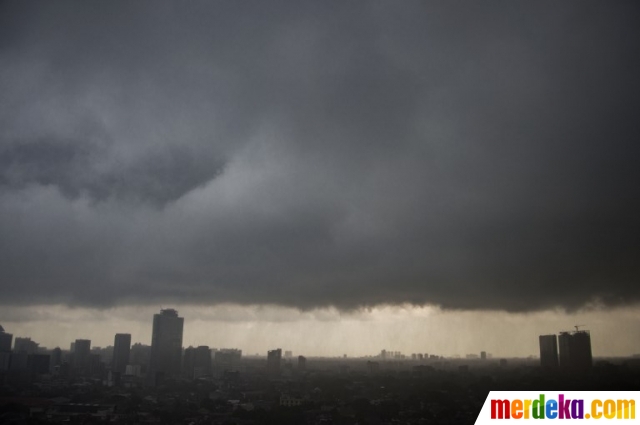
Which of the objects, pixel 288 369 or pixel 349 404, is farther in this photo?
pixel 288 369

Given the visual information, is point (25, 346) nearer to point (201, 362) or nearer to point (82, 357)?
point (82, 357)

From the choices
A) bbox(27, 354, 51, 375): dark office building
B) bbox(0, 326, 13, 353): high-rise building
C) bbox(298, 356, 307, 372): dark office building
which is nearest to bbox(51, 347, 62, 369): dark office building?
bbox(27, 354, 51, 375): dark office building

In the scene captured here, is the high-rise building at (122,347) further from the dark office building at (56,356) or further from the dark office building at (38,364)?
the dark office building at (38,364)

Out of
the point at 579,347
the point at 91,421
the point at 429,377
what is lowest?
the point at 91,421

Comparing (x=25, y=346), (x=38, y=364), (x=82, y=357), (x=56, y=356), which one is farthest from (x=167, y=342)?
(x=25, y=346)

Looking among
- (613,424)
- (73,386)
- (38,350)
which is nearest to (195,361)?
(73,386)

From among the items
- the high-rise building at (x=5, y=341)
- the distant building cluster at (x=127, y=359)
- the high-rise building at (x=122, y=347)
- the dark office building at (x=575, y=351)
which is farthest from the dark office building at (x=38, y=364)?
the dark office building at (x=575, y=351)

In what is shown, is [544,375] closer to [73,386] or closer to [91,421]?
[91,421]
